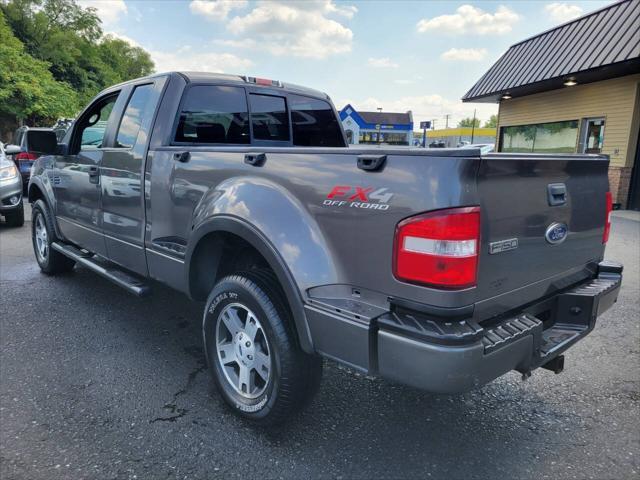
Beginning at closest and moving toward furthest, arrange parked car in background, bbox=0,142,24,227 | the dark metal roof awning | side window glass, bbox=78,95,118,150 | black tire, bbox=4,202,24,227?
1. side window glass, bbox=78,95,118,150
2. parked car in background, bbox=0,142,24,227
3. black tire, bbox=4,202,24,227
4. the dark metal roof awning

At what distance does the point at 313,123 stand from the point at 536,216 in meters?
2.60

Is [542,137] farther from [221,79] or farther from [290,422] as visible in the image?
[290,422]

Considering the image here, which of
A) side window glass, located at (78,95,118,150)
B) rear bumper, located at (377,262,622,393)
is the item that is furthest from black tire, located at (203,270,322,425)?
side window glass, located at (78,95,118,150)

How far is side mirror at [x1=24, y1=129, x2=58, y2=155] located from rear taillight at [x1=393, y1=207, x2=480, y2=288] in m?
3.84

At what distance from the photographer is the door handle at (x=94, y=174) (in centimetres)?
392

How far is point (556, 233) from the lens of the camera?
2.37 metres

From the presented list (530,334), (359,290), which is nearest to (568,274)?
(530,334)

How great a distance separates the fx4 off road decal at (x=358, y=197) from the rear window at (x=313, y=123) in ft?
7.17

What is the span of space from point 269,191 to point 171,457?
146cm

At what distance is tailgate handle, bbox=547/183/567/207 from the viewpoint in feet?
7.47

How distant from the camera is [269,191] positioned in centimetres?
240

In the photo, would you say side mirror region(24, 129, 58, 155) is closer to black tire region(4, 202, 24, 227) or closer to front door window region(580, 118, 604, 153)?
black tire region(4, 202, 24, 227)

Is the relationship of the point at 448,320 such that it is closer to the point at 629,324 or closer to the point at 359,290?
the point at 359,290

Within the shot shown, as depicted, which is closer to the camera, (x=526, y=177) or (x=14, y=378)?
(x=526, y=177)
